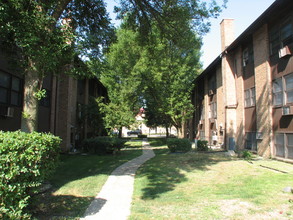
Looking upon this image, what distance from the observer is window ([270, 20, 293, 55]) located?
11.8 meters

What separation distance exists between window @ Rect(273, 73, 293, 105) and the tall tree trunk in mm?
11954

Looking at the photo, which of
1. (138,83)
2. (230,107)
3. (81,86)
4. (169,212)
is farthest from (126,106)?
(169,212)

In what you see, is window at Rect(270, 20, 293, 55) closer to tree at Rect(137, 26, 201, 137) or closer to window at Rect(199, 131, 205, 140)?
tree at Rect(137, 26, 201, 137)

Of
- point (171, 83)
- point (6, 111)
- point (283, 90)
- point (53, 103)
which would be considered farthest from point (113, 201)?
point (171, 83)

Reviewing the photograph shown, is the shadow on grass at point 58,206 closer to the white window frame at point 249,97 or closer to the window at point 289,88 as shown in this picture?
the window at point 289,88

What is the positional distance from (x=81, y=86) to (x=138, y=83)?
235 inches

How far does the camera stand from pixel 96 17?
405 inches

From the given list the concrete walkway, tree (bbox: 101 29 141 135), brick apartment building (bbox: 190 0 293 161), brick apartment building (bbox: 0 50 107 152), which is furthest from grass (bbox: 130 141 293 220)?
tree (bbox: 101 29 141 135)

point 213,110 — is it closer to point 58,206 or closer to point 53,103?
point 53,103

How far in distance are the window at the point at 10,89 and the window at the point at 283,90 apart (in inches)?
555

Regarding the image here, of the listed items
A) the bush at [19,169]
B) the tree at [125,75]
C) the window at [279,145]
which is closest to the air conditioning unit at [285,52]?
the window at [279,145]

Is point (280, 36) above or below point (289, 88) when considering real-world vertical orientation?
above

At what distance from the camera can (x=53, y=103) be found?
15914 mm

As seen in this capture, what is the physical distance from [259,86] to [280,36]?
10.5 feet
